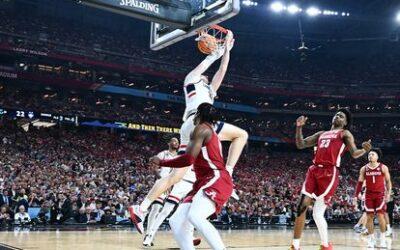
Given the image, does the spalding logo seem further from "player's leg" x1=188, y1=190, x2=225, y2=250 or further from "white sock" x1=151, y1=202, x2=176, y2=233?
"player's leg" x1=188, y1=190, x2=225, y2=250

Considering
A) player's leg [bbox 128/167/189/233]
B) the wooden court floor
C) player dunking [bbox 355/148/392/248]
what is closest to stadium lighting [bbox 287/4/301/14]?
player dunking [bbox 355/148/392/248]

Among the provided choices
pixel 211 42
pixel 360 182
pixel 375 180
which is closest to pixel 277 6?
pixel 375 180

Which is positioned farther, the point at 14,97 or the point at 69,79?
the point at 69,79

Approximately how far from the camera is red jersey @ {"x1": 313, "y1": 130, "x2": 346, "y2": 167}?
6.74m

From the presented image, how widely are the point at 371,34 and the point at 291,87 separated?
34.1ft

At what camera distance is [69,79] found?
111ft

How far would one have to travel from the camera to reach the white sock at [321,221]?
637 centimetres

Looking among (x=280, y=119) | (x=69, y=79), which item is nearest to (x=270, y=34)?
(x=280, y=119)

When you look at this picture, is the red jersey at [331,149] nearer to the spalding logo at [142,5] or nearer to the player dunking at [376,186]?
the player dunking at [376,186]

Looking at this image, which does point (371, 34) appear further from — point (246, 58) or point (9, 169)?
point (9, 169)

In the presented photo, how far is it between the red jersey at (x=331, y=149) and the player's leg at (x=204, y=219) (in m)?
2.86

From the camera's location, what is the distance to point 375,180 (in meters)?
10.5

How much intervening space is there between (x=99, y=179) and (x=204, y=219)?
19.3 m

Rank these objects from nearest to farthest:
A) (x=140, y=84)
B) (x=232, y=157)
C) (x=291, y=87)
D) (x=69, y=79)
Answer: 1. (x=232, y=157)
2. (x=69, y=79)
3. (x=140, y=84)
4. (x=291, y=87)
